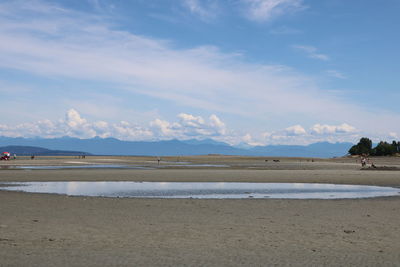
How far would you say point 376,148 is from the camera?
5935 inches

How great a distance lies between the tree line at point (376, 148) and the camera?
471ft

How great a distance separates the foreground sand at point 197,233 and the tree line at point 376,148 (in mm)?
132372

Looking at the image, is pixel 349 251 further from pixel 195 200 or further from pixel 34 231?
pixel 195 200

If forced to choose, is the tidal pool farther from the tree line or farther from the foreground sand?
the tree line

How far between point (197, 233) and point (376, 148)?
492 ft

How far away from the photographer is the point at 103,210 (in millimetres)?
19062

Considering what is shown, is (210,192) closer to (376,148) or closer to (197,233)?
(197,233)

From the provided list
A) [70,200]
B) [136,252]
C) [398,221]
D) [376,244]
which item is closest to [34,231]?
[136,252]

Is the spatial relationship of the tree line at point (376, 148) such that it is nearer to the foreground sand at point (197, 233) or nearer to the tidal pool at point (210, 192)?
the tidal pool at point (210, 192)

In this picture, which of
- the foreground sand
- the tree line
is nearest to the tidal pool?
the foreground sand

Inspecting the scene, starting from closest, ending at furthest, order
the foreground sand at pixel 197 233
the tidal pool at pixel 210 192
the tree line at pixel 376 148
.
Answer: the foreground sand at pixel 197 233 < the tidal pool at pixel 210 192 < the tree line at pixel 376 148

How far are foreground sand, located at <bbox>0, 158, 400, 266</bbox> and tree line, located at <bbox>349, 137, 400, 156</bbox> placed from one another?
434ft

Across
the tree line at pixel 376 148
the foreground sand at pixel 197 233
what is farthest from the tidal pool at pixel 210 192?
the tree line at pixel 376 148

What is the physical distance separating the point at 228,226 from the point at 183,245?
3445 mm
